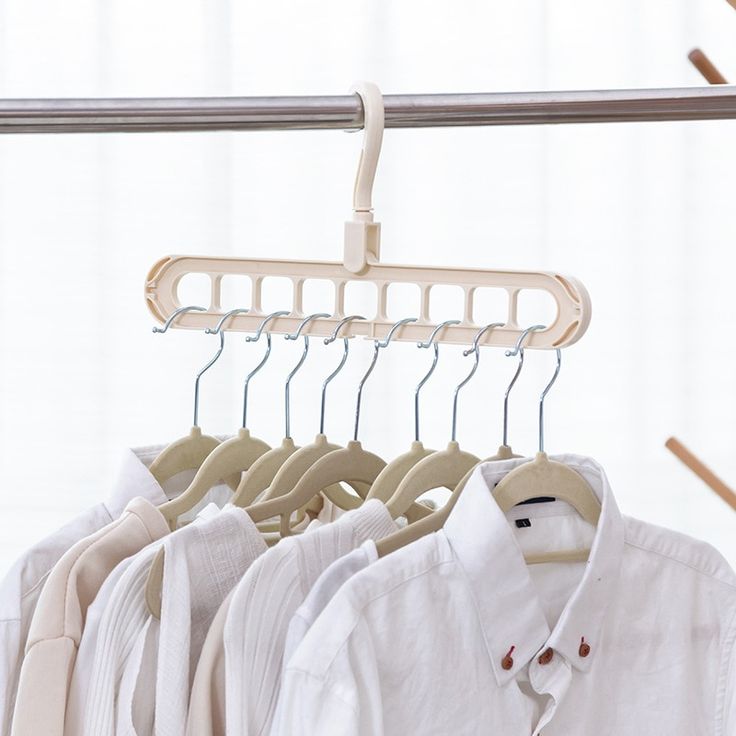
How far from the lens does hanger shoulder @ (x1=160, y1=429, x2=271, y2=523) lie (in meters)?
0.96

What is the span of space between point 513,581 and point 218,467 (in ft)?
0.88

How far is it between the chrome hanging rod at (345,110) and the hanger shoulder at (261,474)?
0.86ft

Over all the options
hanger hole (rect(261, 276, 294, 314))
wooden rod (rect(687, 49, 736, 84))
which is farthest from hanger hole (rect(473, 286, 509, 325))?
wooden rod (rect(687, 49, 736, 84))

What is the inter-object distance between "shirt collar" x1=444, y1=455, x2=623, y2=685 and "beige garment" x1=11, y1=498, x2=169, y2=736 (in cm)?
24

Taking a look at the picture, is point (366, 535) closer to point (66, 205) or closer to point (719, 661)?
point (719, 661)

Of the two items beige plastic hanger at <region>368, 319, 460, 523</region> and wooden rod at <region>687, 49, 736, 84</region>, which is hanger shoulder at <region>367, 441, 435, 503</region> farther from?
wooden rod at <region>687, 49, 736, 84</region>

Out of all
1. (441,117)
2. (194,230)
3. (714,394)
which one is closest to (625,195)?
(714,394)

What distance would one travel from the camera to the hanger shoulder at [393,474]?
920 mm

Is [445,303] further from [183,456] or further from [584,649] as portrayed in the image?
[584,649]

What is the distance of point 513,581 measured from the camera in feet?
2.85

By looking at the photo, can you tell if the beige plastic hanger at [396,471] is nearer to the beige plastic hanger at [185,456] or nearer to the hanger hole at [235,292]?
the beige plastic hanger at [185,456]

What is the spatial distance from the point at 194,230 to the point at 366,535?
5.24 feet

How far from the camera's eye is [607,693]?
0.93 meters

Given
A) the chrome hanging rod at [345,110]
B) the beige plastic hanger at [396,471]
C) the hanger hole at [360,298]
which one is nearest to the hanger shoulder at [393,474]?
the beige plastic hanger at [396,471]
